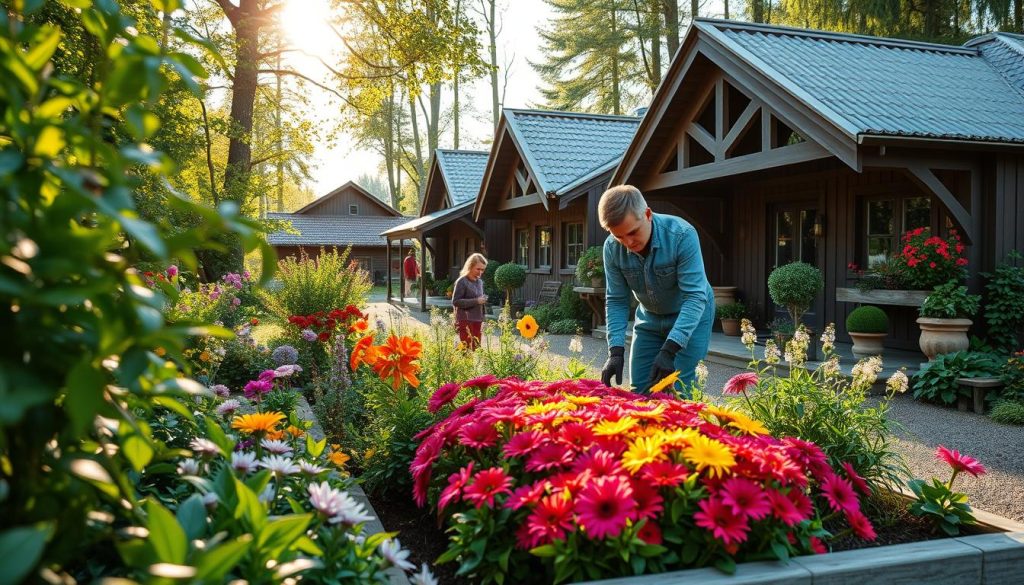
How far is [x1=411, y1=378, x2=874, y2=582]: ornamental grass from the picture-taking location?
1.94 metres

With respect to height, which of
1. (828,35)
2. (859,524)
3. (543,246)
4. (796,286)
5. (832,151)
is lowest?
(859,524)

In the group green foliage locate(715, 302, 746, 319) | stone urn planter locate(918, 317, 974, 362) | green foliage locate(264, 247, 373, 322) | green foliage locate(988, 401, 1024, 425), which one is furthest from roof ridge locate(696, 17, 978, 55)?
green foliage locate(988, 401, 1024, 425)

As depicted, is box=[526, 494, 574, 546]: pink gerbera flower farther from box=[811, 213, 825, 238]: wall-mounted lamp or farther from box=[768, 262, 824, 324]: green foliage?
box=[811, 213, 825, 238]: wall-mounted lamp

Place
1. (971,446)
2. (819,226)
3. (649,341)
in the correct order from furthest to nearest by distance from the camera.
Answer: (819,226) < (971,446) < (649,341)

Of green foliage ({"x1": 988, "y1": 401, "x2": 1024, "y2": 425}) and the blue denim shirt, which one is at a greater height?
the blue denim shirt

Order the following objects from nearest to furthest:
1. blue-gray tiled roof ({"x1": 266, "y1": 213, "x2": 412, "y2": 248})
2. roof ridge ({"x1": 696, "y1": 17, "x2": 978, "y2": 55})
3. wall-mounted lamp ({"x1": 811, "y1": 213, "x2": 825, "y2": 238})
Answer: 1. roof ridge ({"x1": 696, "y1": 17, "x2": 978, "y2": 55})
2. wall-mounted lamp ({"x1": 811, "y1": 213, "x2": 825, "y2": 238})
3. blue-gray tiled roof ({"x1": 266, "y1": 213, "x2": 412, "y2": 248})

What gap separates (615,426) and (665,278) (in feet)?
5.77

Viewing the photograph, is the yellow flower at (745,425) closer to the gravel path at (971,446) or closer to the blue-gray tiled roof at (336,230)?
the gravel path at (971,446)

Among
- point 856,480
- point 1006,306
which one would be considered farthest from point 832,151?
point 856,480

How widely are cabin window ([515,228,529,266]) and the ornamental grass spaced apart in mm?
16839

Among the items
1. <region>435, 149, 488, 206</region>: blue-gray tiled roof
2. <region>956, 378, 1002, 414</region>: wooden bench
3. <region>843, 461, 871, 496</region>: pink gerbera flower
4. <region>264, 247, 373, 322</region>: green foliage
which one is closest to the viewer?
<region>843, 461, 871, 496</region>: pink gerbera flower

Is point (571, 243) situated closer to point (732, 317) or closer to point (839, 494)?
point (732, 317)

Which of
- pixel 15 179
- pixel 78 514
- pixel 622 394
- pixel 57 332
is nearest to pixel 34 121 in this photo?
pixel 15 179

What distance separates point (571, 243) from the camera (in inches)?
666
